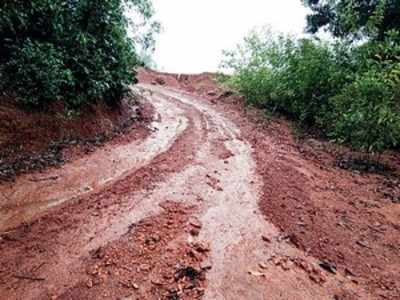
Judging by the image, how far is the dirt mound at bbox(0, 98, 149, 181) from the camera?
4.16 m

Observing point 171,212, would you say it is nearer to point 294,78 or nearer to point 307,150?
point 307,150

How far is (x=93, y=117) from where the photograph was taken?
20.0ft

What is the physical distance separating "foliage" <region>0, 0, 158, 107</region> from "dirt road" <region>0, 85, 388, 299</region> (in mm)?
1650

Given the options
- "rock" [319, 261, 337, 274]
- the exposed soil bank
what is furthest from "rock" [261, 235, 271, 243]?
"rock" [319, 261, 337, 274]

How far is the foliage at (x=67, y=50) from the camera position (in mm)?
4566

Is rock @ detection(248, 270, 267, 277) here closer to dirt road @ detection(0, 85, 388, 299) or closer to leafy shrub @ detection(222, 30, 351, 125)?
dirt road @ detection(0, 85, 388, 299)

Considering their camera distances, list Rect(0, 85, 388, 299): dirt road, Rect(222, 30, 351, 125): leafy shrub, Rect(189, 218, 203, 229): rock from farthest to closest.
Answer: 1. Rect(222, 30, 351, 125): leafy shrub
2. Rect(189, 218, 203, 229): rock
3. Rect(0, 85, 388, 299): dirt road

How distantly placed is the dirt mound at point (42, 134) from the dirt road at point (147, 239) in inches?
15.2

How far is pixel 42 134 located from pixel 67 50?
1940 millimetres

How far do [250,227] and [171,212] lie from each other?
0.99 metres

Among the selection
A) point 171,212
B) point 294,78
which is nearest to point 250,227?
point 171,212

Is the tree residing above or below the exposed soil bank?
above

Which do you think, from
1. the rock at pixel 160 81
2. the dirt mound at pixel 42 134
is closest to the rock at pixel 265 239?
the dirt mound at pixel 42 134

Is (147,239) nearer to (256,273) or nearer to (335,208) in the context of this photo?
(256,273)
